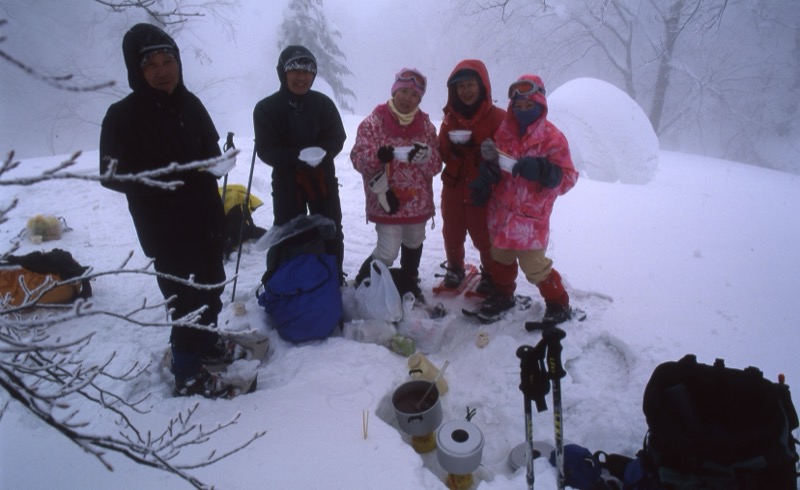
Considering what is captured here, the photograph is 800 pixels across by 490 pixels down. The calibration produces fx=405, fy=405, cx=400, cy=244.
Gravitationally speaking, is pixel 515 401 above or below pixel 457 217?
below

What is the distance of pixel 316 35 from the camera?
789 inches

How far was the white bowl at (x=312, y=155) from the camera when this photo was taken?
346 cm

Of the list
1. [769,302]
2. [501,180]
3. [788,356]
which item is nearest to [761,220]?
[769,302]

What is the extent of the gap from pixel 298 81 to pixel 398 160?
3.59 feet

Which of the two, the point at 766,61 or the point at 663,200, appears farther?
the point at 766,61

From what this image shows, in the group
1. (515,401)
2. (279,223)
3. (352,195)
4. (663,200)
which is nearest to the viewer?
(515,401)

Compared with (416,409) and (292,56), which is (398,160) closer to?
(292,56)

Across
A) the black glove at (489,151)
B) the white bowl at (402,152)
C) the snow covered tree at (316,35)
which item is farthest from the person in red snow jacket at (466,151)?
the snow covered tree at (316,35)

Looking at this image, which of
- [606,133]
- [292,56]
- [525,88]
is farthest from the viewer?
[606,133]

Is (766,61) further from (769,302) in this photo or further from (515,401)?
(515,401)

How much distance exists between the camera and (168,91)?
2619mm

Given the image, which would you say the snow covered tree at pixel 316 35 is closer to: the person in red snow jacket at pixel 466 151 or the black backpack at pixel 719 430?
the person in red snow jacket at pixel 466 151

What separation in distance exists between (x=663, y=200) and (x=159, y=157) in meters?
7.67

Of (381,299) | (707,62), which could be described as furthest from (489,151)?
(707,62)
